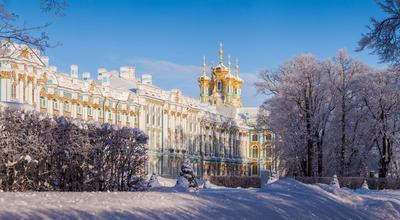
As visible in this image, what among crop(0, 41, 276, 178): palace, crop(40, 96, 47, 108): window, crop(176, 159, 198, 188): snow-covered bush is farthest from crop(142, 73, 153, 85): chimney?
crop(176, 159, 198, 188): snow-covered bush

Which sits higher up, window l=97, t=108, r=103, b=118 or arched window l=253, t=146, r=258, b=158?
window l=97, t=108, r=103, b=118

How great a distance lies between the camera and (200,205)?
15750mm

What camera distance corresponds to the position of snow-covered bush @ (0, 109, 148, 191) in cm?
2197

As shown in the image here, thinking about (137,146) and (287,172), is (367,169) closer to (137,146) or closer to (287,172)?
(287,172)

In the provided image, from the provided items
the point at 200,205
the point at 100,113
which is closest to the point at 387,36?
the point at 200,205

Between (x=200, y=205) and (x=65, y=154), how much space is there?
8.88 meters

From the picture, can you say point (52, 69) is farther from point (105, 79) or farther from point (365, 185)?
point (365, 185)

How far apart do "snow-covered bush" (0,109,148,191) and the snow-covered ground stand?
553cm

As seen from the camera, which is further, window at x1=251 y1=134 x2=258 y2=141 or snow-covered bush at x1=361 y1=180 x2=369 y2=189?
window at x1=251 y1=134 x2=258 y2=141

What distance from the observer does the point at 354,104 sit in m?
47.0

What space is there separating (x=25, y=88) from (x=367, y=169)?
26.2 metres

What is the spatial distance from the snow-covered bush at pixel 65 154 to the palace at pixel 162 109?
17.4 metres

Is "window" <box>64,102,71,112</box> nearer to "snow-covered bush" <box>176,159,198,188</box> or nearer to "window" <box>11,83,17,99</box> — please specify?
"window" <box>11,83,17,99</box>

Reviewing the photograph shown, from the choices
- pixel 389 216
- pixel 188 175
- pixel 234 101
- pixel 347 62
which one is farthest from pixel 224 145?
pixel 389 216
